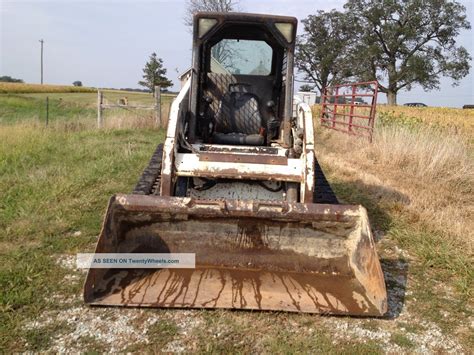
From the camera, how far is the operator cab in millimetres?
4848

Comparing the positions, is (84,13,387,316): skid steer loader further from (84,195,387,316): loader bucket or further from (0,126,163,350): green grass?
(0,126,163,350): green grass

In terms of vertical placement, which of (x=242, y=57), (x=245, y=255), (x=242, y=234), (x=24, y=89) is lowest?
(x=245, y=255)

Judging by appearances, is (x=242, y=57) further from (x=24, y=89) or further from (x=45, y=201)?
(x=24, y=89)

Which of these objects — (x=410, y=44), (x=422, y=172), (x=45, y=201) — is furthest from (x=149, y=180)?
(x=410, y=44)

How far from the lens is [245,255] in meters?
3.63

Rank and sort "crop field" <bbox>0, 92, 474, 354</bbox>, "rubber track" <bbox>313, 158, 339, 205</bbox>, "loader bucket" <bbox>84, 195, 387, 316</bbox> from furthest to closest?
"rubber track" <bbox>313, 158, 339, 205</bbox> → "loader bucket" <bbox>84, 195, 387, 316</bbox> → "crop field" <bbox>0, 92, 474, 354</bbox>

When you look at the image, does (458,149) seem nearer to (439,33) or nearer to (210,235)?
(210,235)

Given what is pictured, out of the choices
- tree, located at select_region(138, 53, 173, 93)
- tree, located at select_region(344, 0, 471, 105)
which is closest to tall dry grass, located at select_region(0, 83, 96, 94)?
tree, located at select_region(138, 53, 173, 93)

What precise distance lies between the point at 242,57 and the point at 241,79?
293mm

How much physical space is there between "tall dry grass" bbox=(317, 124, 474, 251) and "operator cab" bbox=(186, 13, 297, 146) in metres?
2.10

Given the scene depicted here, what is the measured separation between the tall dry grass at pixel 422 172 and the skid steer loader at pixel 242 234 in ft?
5.24

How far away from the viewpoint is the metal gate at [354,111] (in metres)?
10.7

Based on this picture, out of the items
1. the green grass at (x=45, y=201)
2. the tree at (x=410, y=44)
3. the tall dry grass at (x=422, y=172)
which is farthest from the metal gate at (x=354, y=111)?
the tree at (x=410, y=44)

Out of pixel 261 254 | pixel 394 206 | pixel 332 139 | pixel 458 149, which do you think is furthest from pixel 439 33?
pixel 261 254
